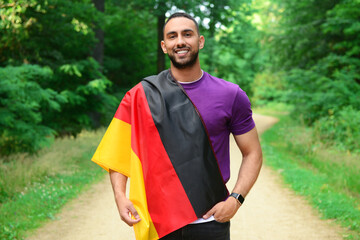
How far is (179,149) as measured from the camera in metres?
2.29

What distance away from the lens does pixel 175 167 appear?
2.28 metres

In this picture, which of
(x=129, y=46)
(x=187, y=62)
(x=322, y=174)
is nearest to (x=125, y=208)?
(x=187, y=62)

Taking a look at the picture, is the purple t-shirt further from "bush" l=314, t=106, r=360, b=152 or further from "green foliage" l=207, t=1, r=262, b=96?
"green foliage" l=207, t=1, r=262, b=96

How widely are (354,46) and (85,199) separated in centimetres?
1076

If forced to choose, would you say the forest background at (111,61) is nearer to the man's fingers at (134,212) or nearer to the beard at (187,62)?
the man's fingers at (134,212)

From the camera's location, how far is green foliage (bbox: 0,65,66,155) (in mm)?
7777

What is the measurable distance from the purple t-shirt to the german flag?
0.06m

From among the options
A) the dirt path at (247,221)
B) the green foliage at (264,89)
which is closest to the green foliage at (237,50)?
the green foliage at (264,89)

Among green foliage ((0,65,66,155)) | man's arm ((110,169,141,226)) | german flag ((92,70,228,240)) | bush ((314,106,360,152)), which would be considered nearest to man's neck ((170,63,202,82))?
german flag ((92,70,228,240))

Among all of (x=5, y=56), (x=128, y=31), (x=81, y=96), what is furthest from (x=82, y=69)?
(x=128, y=31)

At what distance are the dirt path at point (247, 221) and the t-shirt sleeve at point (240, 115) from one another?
10.5 ft

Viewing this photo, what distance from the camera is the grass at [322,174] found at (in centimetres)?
595

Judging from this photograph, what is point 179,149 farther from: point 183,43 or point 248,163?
point 183,43

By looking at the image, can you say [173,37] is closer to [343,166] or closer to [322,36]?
[343,166]
